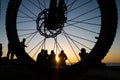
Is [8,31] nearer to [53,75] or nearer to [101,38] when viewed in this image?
[53,75]

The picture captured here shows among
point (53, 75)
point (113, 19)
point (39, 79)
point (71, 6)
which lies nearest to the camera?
point (113, 19)

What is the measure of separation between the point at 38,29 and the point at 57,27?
0.70 metres

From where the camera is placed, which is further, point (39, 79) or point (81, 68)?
point (39, 79)

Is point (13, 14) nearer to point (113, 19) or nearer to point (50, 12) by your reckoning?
point (50, 12)

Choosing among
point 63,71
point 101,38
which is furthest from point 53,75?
point 101,38

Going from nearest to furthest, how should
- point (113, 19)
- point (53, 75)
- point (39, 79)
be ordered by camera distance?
point (113, 19), point (53, 75), point (39, 79)

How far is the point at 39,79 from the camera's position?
19.9 ft

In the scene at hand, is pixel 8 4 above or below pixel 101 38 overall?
above

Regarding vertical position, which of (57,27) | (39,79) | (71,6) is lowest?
(39,79)

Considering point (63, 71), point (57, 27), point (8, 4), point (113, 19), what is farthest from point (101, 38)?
point (8, 4)

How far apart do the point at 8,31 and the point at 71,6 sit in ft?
5.38

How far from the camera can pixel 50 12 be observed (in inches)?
248

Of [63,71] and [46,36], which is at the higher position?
[46,36]

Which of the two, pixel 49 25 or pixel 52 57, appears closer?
pixel 49 25
